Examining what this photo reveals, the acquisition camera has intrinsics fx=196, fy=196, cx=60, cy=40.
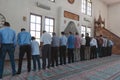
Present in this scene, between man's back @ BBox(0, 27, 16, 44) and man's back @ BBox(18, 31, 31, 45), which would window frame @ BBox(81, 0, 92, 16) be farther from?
man's back @ BBox(0, 27, 16, 44)

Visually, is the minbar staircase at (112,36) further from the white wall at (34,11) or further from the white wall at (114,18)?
the white wall at (114,18)

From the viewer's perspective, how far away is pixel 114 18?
2188cm

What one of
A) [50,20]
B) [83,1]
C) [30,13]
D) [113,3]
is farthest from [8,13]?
[113,3]

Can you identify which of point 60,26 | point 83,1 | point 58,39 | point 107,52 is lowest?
point 107,52

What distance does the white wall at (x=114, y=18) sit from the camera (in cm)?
2158

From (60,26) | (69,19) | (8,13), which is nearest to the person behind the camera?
(8,13)

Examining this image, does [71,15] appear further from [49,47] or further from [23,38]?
[23,38]

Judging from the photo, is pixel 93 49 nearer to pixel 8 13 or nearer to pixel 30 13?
A: pixel 30 13

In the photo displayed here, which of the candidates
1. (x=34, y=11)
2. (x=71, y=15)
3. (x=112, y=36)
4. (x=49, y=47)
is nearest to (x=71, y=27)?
(x=71, y=15)

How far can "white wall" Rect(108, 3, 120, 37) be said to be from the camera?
2158 cm

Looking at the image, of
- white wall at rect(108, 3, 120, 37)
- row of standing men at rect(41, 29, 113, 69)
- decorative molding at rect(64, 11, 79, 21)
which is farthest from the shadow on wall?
white wall at rect(108, 3, 120, 37)

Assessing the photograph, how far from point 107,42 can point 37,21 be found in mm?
5470

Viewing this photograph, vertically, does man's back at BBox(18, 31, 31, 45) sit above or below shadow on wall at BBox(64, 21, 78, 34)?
below

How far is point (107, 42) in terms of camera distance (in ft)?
45.5
